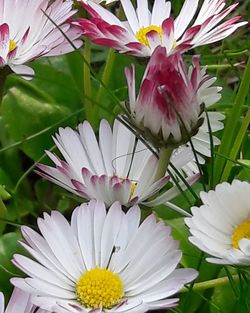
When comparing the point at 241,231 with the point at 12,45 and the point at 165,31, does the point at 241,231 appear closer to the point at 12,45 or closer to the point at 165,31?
the point at 165,31

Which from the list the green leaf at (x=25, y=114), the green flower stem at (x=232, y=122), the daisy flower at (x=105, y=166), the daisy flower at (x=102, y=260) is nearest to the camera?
the daisy flower at (x=102, y=260)

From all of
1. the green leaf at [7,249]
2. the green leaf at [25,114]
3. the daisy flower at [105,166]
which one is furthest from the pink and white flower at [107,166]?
the green leaf at [25,114]

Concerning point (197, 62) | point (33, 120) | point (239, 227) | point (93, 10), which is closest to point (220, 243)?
point (239, 227)

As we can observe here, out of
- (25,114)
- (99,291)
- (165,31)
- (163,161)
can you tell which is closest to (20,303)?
(99,291)

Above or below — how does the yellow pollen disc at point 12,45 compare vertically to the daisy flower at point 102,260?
above

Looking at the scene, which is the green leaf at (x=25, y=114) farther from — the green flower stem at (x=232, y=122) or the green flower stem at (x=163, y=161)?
the green flower stem at (x=163, y=161)

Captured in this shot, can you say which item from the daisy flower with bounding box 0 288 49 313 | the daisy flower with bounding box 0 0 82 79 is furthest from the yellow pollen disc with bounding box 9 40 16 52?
the daisy flower with bounding box 0 288 49 313

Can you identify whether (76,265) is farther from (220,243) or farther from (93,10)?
(93,10)

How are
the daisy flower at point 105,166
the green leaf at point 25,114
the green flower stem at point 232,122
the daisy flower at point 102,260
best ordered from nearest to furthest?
the daisy flower at point 102,260 < the daisy flower at point 105,166 < the green flower stem at point 232,122 < the green leaf at point 25,114
